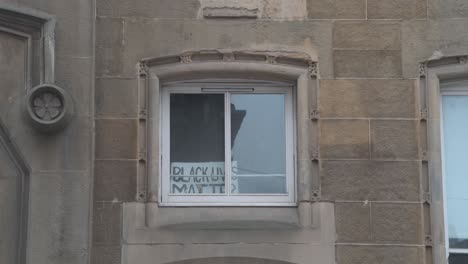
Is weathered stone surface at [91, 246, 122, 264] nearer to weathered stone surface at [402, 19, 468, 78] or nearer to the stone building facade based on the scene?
the stone building facade

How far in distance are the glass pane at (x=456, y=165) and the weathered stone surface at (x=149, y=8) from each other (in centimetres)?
315

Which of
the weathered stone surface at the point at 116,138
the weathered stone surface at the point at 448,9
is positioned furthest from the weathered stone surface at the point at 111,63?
the weathered stone surface at the point at 448,9

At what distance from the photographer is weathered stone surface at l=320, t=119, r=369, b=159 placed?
28.6 ft

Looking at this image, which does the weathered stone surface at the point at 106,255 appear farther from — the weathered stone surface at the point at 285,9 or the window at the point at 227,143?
the weathered stone surface at the point at 285,9

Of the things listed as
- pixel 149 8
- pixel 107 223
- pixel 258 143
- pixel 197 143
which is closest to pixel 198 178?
pixel 197 143

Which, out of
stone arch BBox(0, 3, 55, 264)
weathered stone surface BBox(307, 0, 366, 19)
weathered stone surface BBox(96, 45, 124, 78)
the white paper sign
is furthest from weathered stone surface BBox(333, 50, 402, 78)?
stone arch BBox(0, 3, 55, 264)

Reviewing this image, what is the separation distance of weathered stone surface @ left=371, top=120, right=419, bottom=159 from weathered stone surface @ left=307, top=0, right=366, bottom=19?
128 centimetres

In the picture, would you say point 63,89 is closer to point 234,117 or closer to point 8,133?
point 8,133

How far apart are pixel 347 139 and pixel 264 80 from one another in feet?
3.86

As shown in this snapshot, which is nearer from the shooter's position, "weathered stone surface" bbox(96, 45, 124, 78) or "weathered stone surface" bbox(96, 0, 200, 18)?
"weathered stone surface" bbox(96, 45, 124, 78)

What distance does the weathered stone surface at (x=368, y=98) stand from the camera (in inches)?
347

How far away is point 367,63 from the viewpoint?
8.94m

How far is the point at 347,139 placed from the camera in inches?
345

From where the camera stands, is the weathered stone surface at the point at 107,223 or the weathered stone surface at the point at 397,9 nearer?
the weathered stone surface at the point at 107,223
